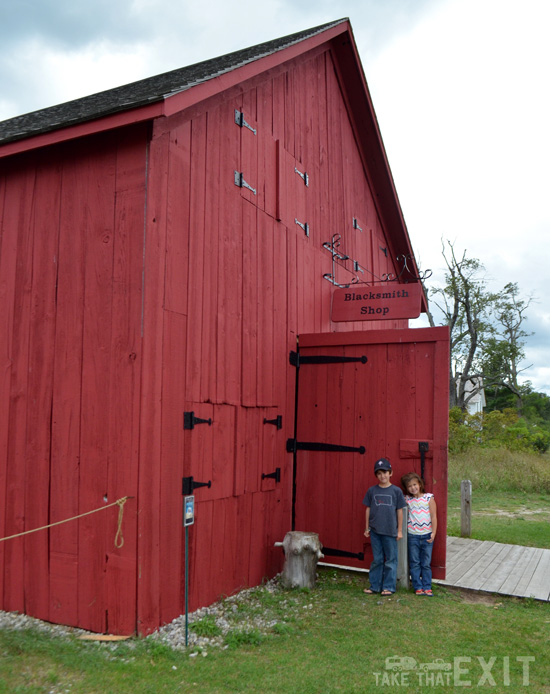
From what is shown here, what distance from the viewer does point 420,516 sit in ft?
22.7

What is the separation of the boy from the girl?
134mm

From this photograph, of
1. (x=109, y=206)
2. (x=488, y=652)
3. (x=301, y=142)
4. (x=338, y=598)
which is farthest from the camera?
(x=301, y=142)

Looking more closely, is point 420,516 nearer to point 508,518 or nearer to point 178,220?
point 178,220

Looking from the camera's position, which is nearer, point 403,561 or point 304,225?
point 403,561

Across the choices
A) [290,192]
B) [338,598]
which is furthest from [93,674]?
[290,192]

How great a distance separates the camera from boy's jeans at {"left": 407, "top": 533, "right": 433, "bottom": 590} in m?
6.87

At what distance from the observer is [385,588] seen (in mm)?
6789

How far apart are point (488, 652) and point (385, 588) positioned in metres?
1.71

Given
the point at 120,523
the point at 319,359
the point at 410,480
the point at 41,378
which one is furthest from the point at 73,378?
the point at 410,480

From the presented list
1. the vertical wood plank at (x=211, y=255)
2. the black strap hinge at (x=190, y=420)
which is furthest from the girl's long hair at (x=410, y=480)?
the black strap hinge at (x=190, y=420)

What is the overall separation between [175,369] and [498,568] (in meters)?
4.98

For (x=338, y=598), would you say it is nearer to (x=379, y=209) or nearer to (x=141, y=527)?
(x=141, y=527)

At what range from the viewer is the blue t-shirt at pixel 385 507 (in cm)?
683

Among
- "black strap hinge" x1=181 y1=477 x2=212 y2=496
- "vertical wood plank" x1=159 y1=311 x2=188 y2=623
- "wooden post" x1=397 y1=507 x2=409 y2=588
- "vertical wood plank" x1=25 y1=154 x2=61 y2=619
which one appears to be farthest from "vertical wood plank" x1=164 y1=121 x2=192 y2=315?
"wooden post" x1=397 y1=507 x2=409 y2=588
